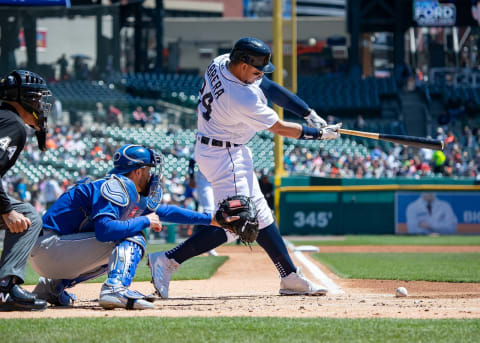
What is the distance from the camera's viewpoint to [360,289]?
6.57 m

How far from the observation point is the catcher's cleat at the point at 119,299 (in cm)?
479

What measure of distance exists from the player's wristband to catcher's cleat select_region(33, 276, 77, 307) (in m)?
2.00

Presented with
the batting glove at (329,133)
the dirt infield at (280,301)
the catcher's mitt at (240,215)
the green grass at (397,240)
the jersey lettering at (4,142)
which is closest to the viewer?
the jersey lettering at (4,142)

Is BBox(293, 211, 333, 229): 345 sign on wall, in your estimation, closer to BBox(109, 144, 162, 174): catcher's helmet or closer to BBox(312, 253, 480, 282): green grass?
BBox(312, 253, 480, 282): green grass

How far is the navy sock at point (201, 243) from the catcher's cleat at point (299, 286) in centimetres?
58

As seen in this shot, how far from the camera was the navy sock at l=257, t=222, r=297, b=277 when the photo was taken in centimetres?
581

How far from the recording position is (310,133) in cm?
570

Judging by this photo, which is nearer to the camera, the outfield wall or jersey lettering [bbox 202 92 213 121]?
jersey lettering [bbox 202 92 213 121]

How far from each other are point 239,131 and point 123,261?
1.42m

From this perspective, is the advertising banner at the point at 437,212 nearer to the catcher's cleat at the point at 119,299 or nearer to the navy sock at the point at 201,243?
the navy sock at the point at 201,243

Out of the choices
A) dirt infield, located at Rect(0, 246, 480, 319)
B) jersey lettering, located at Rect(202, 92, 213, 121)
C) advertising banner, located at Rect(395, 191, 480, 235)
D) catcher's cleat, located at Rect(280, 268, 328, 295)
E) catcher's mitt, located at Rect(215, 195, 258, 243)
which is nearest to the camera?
dirt infield, located at Rect(0, 246, 480, 319)

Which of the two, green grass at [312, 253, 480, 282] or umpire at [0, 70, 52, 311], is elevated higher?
umpire at [0, 70, 52, 311]

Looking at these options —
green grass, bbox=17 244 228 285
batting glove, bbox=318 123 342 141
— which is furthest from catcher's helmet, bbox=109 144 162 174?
green grass, bbox=17 244 228 285

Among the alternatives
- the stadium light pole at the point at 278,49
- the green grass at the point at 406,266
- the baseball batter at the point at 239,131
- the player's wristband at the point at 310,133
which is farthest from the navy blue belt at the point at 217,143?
the stadium light pole at the point at 278,49
